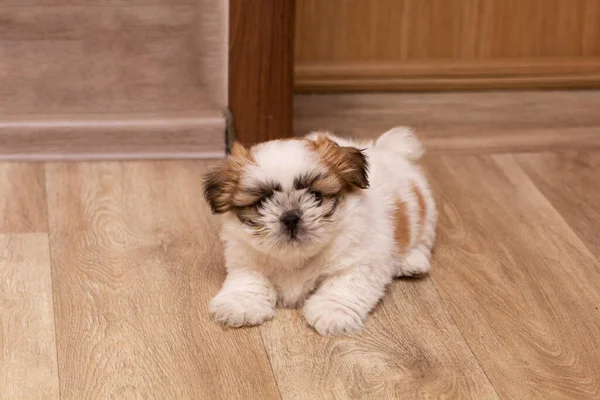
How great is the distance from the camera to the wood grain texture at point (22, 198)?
2.48m

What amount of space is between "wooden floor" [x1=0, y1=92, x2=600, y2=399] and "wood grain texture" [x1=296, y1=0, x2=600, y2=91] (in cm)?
60

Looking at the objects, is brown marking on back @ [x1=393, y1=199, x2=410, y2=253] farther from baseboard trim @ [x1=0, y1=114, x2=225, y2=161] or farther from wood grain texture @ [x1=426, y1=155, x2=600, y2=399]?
baseboard trim @ [x1=0, y1=114, x2=225, y2=161]

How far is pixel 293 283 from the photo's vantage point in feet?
6.91

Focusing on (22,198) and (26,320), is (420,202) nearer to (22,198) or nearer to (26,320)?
(26,320)

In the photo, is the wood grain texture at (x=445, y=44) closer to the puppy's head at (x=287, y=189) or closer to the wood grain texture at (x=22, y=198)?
the wood grain texture at (x=22, y=198)

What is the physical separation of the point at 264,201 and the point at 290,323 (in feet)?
0.87

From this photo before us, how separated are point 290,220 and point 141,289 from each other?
1.42 feet

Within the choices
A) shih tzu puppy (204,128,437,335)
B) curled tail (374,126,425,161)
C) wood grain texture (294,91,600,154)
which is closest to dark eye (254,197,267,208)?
shih tzu puppy (204,128,437,335)

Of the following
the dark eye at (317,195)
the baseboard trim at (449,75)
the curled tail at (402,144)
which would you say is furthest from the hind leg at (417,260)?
the baseboard trim at (449,75)

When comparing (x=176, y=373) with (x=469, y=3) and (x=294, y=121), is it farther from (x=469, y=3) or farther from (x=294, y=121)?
(x=469, y=3)

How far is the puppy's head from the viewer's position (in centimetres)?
196

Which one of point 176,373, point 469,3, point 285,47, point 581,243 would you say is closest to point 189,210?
point 285,47

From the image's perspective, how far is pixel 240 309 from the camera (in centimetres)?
205

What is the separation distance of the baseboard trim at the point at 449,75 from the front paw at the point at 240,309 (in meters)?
1.31
